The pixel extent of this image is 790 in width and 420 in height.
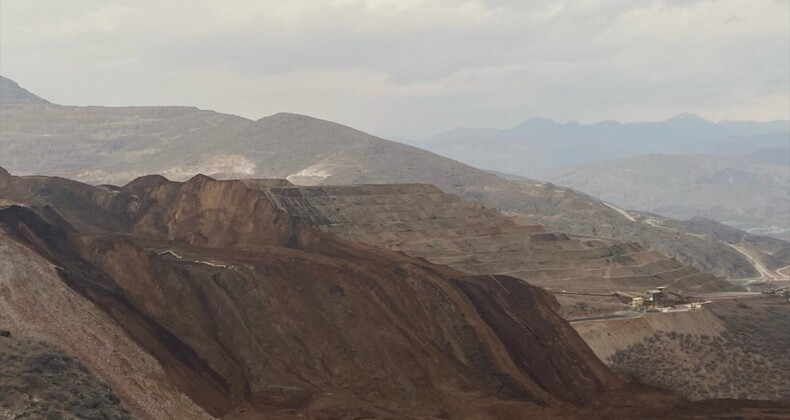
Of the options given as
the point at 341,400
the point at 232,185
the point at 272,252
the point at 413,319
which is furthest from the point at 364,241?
the point at 341,400

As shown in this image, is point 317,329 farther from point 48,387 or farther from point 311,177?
point 311,177

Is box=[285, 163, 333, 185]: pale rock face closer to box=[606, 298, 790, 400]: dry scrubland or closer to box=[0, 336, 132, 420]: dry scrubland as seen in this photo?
box=[606, 298, 790, 400]: dry scrubland

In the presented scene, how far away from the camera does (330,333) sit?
4819 centimetres

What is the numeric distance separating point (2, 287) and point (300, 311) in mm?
16068

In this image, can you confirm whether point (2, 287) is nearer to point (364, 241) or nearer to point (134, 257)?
point (134, 257)

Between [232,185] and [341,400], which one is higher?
[232,185]

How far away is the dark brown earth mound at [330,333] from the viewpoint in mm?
42250

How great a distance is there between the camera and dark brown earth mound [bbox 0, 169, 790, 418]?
4225 cm

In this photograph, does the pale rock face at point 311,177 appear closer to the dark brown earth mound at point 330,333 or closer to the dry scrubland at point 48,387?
the dark brown earth mound at point 330,333

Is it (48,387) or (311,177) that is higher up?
(311,177)

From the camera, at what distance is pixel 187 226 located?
231 ft

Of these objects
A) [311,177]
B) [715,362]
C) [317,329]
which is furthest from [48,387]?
[311,177]

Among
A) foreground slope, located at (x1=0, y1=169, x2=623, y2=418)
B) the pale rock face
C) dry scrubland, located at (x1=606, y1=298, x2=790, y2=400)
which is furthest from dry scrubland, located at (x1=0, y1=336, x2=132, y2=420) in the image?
the pale rock face

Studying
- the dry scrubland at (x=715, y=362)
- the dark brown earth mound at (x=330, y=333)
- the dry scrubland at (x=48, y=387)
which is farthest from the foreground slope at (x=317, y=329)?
the dry scrubland at (x=715, y=362)
